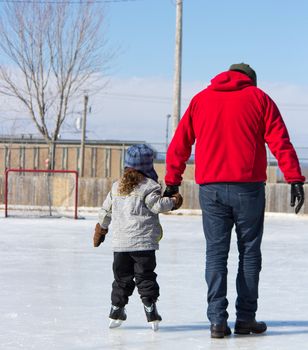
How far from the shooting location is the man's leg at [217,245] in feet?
15.9

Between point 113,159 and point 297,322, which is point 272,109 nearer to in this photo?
point 297,322

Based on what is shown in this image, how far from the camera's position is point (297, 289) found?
690 centimetres

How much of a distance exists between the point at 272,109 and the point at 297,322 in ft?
4.63

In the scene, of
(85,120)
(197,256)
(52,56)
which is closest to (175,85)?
(52,56)

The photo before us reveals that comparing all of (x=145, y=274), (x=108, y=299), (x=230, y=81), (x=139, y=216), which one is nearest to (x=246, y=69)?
(x=230, y=81)

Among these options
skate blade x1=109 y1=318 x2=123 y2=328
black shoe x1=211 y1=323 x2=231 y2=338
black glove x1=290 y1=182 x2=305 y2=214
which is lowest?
skate blade x1=109 y1=318 x2=123 y2=328

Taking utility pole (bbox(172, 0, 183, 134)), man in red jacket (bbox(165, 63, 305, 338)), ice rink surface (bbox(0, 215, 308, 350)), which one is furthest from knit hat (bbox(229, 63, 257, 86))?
utility pole (bbox(172, 0, 183, 134))

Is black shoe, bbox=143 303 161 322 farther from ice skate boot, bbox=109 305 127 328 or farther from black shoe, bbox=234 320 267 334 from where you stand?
black shoe, bbox=234 320 267 334

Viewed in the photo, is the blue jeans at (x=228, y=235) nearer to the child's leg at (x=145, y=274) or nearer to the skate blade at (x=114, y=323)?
the child's leg at (x=145, y=274)

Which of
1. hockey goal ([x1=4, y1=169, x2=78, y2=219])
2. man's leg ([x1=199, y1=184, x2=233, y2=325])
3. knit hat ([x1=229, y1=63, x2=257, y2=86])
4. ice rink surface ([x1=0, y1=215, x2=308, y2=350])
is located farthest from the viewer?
hockey goal ([x1=4, y1=169, x2=78, y2=219])

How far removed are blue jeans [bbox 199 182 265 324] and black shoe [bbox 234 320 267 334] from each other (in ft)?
0.10

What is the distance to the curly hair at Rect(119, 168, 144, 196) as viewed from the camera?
501 cm

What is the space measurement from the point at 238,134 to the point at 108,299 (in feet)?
6.41

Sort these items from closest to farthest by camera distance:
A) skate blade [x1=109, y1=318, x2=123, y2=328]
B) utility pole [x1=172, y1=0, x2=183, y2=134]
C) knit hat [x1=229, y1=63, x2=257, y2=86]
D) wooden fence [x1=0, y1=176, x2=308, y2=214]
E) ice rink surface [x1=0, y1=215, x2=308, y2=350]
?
ice rink surface [x1=0, y1=215, x2=308, y2=350] < knit hat [x1=229, y1=63, x2=257, y2=86] < skate blade [x1=109, y1=318, x2=123, y2=328] < utility pole [x1=172, y1=0, x2=183, y2=134] < wooden fence [x1=0, y1=176, x2=308, y2=214]
